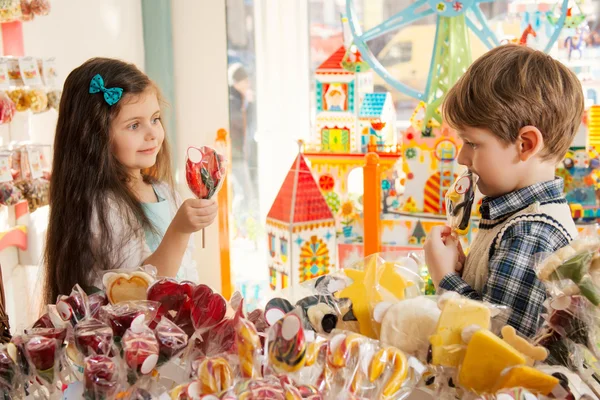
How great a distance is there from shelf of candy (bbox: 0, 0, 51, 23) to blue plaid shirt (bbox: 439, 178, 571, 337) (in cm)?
188

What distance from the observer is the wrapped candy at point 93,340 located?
3.08 feet

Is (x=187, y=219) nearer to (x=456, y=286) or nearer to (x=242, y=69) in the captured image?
(x=456, y=286)

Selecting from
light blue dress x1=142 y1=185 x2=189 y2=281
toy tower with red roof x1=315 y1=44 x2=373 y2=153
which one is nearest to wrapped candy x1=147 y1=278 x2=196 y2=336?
light blue dress x1=142 y1=185 x2=189 y2=281

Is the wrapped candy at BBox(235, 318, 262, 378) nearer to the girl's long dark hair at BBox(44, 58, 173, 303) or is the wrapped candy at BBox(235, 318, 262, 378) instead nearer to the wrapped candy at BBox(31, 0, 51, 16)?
the girl's long dark hair at BBox(44, 58, 173, 303)

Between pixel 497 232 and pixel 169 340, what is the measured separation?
67cm

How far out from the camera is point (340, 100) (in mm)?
3102

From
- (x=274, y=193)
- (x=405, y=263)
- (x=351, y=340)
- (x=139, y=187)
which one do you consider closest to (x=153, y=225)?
(x=139, y=187)

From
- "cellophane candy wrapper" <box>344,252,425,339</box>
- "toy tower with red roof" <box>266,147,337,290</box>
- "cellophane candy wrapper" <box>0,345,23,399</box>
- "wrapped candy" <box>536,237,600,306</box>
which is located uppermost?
"wrapped candy" <box>536,237,600,306</box>

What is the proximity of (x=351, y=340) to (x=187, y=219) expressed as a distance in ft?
2.49

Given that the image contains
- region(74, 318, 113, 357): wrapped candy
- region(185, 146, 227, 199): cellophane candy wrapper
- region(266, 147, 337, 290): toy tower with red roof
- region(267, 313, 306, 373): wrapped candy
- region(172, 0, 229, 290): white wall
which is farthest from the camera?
region(172, 0, 229, 290): white wall

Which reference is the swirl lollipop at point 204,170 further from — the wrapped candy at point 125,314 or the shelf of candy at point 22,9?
the shelf of candy at point 22,9

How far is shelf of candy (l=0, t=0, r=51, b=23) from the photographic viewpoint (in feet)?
7.90

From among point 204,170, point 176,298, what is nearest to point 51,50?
point 204,170

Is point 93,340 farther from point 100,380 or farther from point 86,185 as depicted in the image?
point 86,185
